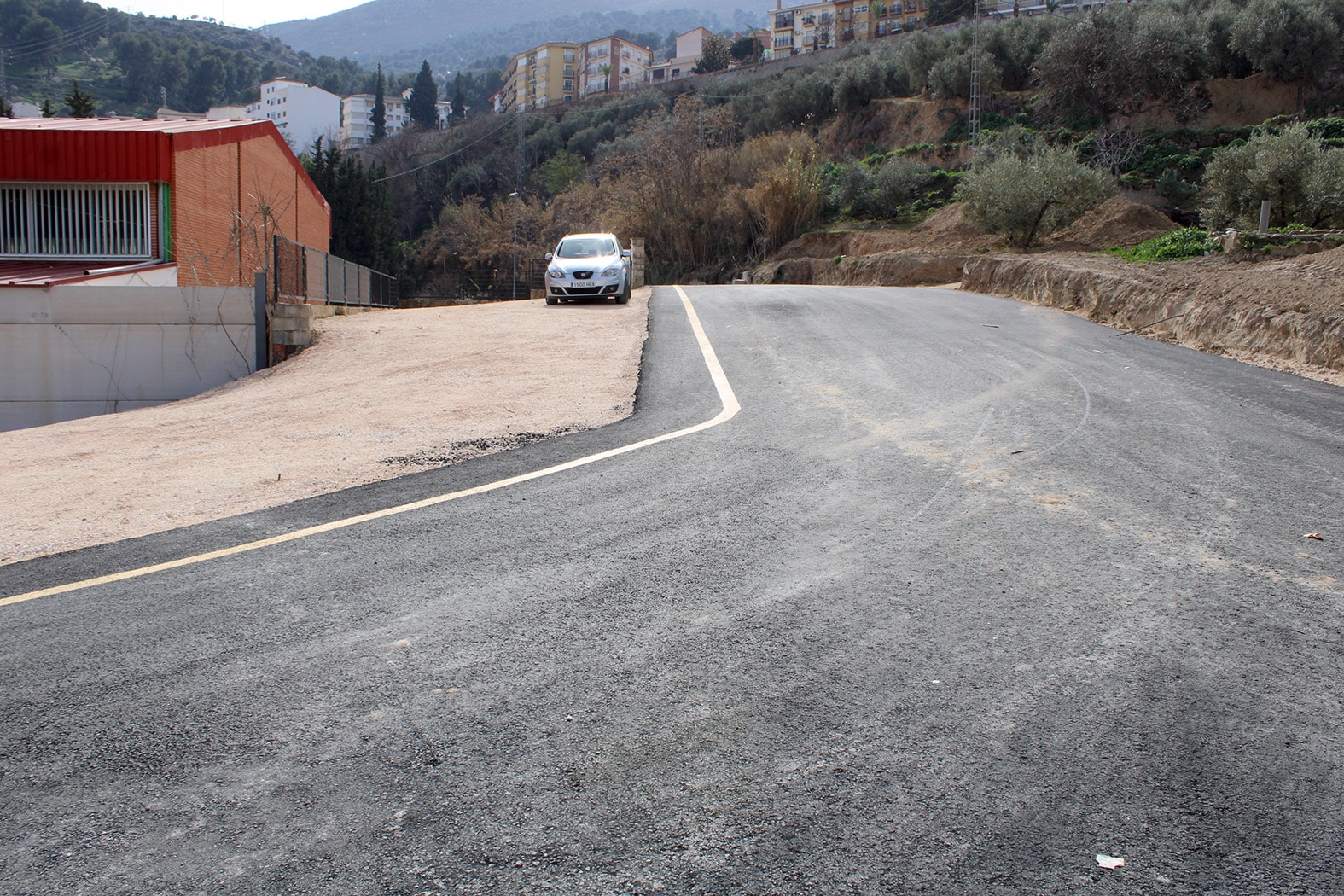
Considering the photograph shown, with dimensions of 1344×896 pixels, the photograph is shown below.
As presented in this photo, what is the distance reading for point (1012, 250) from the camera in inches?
1213

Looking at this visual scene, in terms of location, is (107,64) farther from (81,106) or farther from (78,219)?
(78,219)

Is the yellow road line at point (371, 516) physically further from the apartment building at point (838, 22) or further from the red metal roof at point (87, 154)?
the apartment building at point (838, 22)

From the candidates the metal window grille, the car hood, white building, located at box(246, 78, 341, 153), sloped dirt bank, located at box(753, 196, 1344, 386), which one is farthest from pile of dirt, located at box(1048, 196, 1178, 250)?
white building, located at box(246, 78, 341, 153)

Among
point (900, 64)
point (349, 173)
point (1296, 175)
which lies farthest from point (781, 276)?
point (349, 173)

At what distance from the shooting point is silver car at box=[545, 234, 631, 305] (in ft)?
73.8

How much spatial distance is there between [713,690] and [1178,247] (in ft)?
70.1

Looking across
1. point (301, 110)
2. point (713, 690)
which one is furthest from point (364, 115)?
point (713, 690)

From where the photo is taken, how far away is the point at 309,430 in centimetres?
1019

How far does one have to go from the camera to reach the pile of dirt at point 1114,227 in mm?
29375

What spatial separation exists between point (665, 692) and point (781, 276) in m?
41.3

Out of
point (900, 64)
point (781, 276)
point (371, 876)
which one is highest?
point (900, 64)

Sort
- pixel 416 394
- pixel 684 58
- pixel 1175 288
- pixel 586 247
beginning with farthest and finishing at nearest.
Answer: pixel 684 58 < pixel 586 247 < pixel 1175 288 < pixel 416 394

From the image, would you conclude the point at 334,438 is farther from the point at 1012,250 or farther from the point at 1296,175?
the point at 1012,250

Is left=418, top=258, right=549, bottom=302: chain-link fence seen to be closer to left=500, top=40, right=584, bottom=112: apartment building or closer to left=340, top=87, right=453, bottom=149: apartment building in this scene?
left=500, top=40, right=584, bottom=112: apartment building
